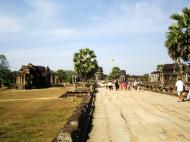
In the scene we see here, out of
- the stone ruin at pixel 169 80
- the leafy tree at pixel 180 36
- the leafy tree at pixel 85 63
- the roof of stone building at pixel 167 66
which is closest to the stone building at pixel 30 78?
the leafy tree at pixel 85 63

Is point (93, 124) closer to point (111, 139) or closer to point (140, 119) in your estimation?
point (140, 119)

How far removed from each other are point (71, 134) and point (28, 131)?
6.28 metres

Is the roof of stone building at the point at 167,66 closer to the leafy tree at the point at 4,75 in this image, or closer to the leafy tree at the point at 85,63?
the leafy tree at the point at 85,63

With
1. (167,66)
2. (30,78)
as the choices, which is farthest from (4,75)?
(167,66)

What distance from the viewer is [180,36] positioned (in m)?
35.4

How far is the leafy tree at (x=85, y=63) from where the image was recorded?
3952 inches

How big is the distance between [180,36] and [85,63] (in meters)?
67.0

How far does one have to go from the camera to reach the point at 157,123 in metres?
12.0

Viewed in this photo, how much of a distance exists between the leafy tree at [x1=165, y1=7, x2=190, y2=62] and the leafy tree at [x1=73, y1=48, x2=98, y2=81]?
2499 inches

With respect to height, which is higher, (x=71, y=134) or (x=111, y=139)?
(x=71, y=134)

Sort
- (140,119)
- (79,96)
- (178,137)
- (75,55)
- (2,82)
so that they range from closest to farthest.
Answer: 1. (178,137)
2. (140,119)
3. (79,96)
4. (75,55)
5. (2,82)

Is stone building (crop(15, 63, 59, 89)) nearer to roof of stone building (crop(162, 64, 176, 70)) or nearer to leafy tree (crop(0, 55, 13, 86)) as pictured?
leafy tree (crop(0, 55, 13, 86))

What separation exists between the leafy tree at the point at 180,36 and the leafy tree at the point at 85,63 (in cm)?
6348

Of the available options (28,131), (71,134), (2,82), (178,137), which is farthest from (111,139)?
(2,82)
